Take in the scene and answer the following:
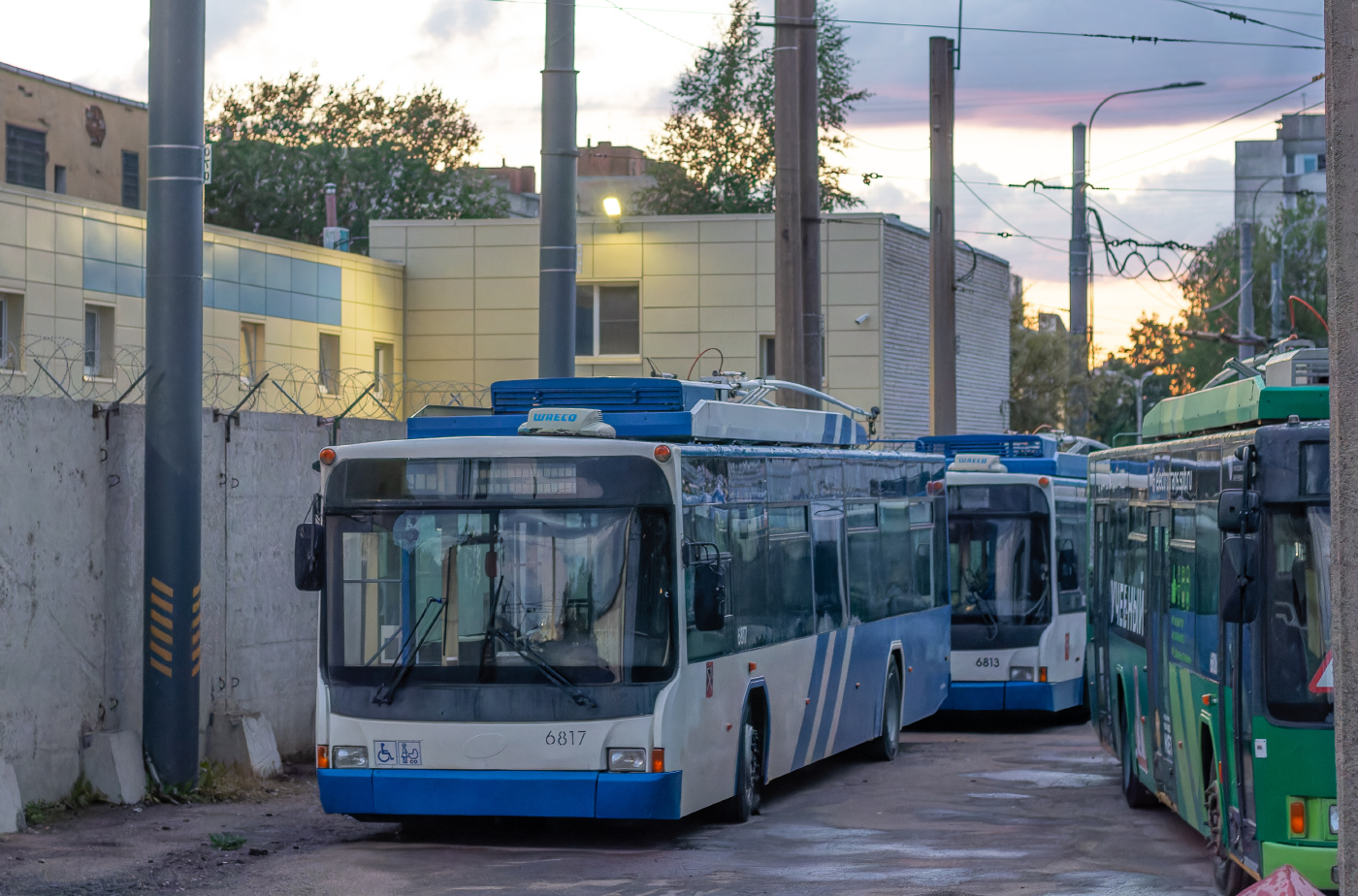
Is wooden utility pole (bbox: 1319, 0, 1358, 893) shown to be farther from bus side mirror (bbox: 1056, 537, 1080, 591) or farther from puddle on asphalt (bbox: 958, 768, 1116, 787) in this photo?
bus side mirror (bbox: 1056, 537, 1080, 591)

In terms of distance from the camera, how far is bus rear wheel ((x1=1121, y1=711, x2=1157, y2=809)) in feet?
42.5

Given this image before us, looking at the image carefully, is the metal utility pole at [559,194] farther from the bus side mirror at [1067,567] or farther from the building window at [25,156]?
the building window at [25,156]

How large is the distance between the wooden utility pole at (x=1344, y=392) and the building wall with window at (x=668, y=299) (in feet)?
99.4

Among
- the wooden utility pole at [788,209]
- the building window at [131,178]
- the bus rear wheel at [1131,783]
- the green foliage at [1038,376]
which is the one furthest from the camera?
the green foliage at [1038,376]

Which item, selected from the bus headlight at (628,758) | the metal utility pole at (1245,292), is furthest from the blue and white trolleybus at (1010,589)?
the metal utility pole at (1245,292)

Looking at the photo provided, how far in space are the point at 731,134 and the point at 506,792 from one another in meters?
54.8

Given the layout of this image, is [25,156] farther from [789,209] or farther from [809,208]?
[789,209]

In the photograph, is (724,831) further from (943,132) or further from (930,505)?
(943,132)

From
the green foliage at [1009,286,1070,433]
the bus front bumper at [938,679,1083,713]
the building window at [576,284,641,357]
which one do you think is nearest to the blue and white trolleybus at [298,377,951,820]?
the bus front bumper at [938,679,1083,713]

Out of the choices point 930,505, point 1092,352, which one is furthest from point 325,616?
point 1092,352

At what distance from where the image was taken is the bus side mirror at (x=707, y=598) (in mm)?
11148

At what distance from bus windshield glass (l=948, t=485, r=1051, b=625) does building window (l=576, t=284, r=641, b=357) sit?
19329mm

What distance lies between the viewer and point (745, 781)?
12.5m

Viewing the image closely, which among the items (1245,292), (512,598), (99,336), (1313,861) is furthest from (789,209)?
(1245,292)
